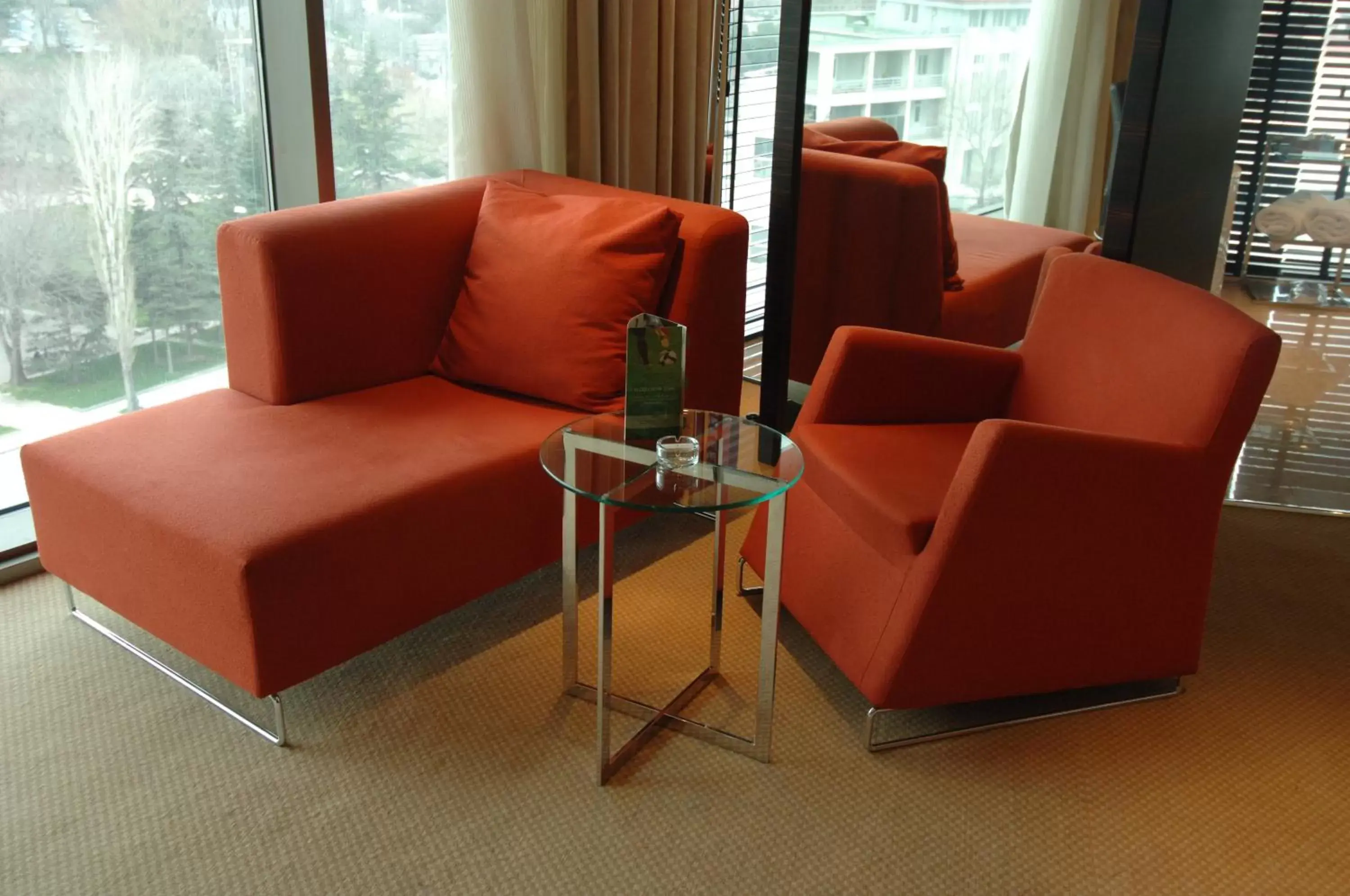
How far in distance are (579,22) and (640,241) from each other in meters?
1.15

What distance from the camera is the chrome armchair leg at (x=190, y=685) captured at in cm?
242

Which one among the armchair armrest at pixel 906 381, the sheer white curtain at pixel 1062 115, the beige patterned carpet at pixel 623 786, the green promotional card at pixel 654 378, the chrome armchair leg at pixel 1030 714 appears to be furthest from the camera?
the sheer white curtain at pixel 1062 115

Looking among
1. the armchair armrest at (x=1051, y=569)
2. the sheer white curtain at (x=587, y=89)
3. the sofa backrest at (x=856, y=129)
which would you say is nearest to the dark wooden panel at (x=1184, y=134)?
the sofa backrest at (x=856, y=129)

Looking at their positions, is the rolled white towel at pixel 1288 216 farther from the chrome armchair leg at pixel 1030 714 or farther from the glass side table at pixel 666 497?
the glass side table at pixel 666 497

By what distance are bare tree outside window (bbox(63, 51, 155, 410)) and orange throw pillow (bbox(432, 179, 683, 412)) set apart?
914 mm

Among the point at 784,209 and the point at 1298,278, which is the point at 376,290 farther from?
the point at 1298,278

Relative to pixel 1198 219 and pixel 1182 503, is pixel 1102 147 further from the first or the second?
pixel 1182 503

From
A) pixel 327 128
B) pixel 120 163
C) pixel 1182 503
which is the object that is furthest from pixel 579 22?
pixel 1182 503

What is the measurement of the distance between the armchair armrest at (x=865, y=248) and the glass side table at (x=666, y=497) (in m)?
1.22

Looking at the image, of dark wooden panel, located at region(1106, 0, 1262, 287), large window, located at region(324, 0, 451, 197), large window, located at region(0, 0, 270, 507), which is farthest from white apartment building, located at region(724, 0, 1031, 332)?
large window, located at region(0, 0, 270, 507)

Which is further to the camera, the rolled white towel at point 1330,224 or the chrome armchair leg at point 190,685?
the rolled white towel at point 1330,224

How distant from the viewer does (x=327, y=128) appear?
3479 millimetres

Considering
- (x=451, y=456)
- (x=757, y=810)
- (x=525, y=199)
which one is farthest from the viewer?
(x=525, y=199)

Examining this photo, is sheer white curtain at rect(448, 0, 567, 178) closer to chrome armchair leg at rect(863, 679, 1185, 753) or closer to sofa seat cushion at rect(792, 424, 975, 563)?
sofa seat cushion at rect(792, 424, 975, 563)
